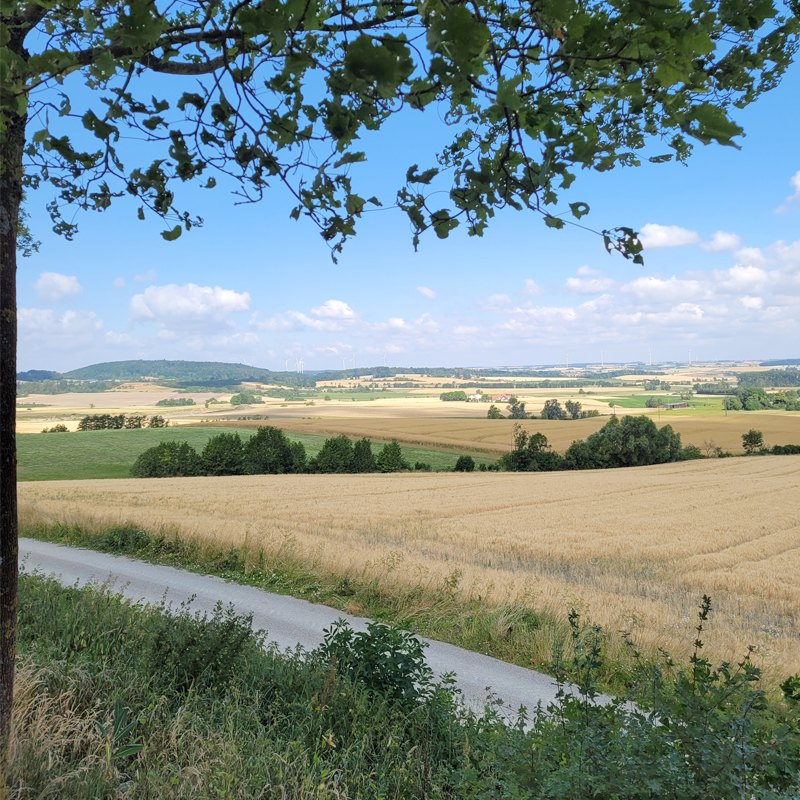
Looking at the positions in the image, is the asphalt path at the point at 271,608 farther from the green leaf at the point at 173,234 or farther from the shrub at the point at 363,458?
the shrub at the point at 363,458

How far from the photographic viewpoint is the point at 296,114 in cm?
282

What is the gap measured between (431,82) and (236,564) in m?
11.8

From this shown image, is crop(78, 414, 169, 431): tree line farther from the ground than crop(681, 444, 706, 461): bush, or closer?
farther from the ground

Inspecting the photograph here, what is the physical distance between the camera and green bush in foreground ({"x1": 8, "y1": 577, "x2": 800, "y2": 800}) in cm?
284

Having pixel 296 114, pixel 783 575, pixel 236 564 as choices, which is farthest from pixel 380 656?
pixel 783 575

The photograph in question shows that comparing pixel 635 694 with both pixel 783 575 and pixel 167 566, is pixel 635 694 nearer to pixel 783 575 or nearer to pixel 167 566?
pixel 167 566

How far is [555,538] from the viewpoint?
21828 mm

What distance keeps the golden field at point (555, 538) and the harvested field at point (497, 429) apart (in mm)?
30692

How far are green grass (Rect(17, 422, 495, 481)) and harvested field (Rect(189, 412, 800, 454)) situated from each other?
13.2 ft

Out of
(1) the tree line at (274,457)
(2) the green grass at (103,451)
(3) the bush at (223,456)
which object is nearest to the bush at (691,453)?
(2) the green grass at (103,451)

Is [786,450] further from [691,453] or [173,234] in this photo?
[173,234]

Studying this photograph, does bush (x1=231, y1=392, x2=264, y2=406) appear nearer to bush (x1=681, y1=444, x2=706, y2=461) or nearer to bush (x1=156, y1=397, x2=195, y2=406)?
bush (x1=156, y1=397, x2=195, y2=406)

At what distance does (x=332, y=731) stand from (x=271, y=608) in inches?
238

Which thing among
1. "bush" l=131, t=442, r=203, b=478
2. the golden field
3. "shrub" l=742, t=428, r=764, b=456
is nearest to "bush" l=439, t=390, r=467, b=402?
"shrub" l=742, t=428, r=764, b=456
